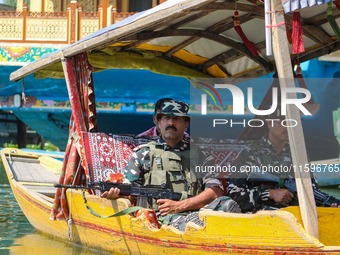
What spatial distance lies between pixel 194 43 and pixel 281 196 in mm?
2145

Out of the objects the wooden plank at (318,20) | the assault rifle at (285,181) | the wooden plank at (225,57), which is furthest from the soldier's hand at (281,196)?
the wooden plank at (225,57)

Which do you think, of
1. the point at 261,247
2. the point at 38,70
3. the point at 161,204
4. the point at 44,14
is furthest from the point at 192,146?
the point at 44,14

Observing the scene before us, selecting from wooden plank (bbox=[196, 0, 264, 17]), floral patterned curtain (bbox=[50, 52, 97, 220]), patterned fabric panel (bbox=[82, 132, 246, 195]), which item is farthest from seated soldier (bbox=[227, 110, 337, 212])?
floral patterned curtain (bbox=[50, 52, 97, 220])

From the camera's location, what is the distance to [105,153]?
5281mm

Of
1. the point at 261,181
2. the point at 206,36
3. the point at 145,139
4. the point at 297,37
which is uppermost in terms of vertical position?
the point at 206,36

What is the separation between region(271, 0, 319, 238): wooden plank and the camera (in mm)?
3410

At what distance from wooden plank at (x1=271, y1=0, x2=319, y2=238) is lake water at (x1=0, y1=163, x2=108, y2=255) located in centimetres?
224

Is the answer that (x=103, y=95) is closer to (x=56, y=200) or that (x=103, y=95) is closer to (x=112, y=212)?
(x=56, y=200)

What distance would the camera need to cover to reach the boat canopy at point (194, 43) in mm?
4535

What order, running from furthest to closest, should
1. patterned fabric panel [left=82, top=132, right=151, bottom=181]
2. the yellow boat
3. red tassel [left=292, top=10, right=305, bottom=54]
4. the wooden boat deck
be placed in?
the wooden boat deck
patterned fabric panel [left=82, top=132, right=151, bottom=181]
red tassel [left=292, top=10, right=305, bottom=54]
the yellow boat

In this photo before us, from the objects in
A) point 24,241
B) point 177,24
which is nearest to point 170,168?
point 177,24

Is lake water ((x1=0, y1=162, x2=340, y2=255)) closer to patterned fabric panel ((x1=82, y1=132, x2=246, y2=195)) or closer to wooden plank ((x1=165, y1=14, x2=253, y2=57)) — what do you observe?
patterned fabric panel ((x1=82, y1=132, x2=246, y2=195))

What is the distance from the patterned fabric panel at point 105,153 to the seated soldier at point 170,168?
610 millimetres

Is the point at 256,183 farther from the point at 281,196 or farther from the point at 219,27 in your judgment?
the point at 219,27
